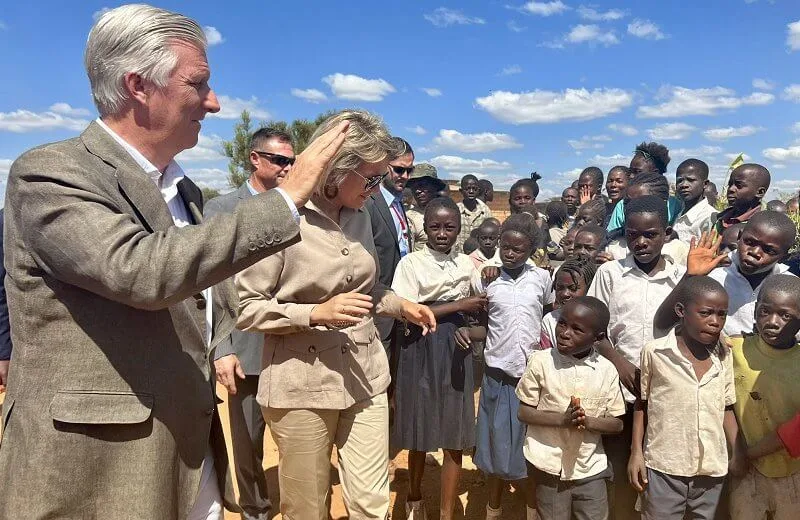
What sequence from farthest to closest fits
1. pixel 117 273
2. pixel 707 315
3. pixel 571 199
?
1. pixel 571 199
2. pixel 707 315
3. pixel 117 273

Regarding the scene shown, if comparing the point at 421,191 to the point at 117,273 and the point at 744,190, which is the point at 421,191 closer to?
the point at 744,190

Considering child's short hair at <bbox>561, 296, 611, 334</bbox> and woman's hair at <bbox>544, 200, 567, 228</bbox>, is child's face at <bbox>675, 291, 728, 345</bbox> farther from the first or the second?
woman's hair at <bbox>544, 200, 567, 228</bbox>

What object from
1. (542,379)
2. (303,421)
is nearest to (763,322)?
(542,379)

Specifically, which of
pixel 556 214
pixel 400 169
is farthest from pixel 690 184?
pixel 400 169

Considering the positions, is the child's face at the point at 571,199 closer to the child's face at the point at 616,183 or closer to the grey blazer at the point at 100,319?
the child's face at the point at 616,183

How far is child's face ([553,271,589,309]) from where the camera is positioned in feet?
10.9

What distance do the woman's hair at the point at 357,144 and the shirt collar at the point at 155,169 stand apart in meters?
0.63

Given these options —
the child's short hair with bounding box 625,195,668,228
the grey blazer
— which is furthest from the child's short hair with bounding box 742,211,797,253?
the grey blazer

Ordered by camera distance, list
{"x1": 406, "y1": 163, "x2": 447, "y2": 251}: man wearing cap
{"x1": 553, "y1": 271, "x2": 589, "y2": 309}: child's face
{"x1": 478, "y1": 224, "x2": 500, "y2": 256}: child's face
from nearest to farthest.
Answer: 1. {"x1": 553, "y1": 271, "x2": 589, "y2": 309}: child's face
2. {"x1": 478, "y1": 224, "x2": 500, "y2": 256}: child's face
3. {"x1": 406, "y1": 163, "x2": 447, "y2": 251}: man wearing cap

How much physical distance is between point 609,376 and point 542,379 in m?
0.32

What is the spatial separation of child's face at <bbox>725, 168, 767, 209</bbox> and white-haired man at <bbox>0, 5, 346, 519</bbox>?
157 inches

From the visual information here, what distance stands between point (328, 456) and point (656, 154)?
5.31 meters

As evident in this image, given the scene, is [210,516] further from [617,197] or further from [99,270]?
[617,197]

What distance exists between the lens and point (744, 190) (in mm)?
4246
